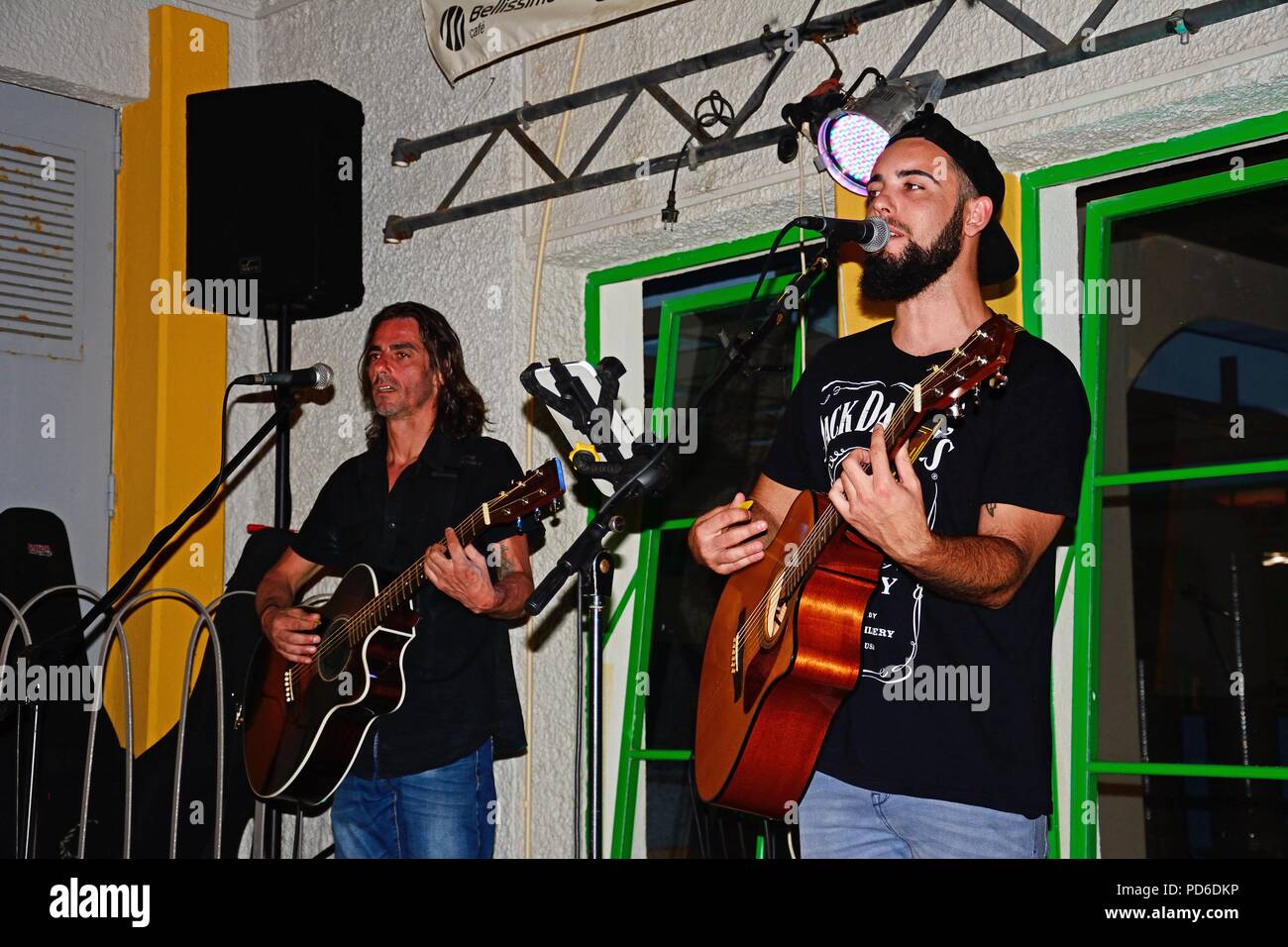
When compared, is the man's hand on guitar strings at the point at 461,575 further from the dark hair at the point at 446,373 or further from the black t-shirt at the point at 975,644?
the black t-shirt at the point at 975,644

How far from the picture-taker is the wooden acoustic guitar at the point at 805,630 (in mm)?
2258

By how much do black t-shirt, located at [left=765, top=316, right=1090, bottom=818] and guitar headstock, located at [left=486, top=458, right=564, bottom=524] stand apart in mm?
939

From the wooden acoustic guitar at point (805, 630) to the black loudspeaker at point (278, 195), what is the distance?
2.38 meters

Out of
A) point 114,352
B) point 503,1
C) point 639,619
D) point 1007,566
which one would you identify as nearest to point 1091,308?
point 1007,566

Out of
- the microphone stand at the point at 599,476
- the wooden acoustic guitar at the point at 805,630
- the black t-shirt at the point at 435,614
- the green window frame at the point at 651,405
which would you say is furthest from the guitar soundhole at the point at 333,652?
the wooden acoustic guitar at the point at 805,630

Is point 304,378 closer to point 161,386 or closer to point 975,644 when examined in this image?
point 161,386

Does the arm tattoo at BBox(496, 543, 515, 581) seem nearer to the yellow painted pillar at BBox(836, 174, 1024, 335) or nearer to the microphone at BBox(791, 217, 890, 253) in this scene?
the yellow painted pillar at BBox(836, 174, 1024, 335)

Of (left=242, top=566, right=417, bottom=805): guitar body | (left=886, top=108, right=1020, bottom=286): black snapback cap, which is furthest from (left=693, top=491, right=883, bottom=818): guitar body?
(left=242, top=566, right=417, bottom=805): guitar body

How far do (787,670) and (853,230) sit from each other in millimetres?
757

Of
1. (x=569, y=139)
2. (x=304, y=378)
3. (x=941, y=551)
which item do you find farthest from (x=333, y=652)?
(x=941, y=551)

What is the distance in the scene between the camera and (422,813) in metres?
3.23

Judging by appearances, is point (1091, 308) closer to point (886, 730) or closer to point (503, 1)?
point (886, 730)

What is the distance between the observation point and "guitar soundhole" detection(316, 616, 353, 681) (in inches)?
134

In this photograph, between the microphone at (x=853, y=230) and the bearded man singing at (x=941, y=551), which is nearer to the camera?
the bearded man singing at (x=941, y=551)
